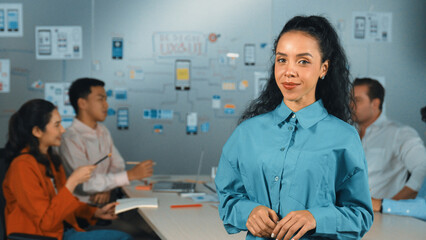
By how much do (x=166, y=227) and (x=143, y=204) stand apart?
43 cm

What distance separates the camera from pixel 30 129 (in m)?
2.27

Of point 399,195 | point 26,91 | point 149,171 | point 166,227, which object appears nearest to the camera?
point 166,227

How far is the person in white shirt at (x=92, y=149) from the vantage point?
2793mm

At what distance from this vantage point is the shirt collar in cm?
104

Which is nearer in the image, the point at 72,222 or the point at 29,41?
the point at 72,222

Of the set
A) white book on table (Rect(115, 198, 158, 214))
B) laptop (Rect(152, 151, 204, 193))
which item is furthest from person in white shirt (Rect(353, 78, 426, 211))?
white book on table (Rect(115, 198, 158, 214))

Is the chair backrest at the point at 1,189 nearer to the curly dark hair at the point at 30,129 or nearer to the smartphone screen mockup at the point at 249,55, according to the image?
the curly dark hair at the point at 30,129

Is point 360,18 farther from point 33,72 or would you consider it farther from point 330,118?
point 330,118

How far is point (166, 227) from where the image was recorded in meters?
1.88

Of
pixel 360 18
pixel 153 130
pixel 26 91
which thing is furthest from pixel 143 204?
pixel 360 18

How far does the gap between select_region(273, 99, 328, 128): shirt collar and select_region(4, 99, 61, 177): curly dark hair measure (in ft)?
5.05

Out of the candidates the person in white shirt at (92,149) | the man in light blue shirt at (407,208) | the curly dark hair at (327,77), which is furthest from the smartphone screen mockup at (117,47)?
the curly dark hair at (327,77)

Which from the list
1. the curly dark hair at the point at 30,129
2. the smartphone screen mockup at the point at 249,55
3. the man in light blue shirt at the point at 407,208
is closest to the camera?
the man in light blue shirt at the point at 407,208

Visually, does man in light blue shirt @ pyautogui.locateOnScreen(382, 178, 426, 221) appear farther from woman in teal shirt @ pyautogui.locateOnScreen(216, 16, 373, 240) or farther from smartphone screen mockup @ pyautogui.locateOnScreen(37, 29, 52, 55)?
smartphone screen mockup @ pyautogui.locateOnScreen(37, 29, 52, 55)
